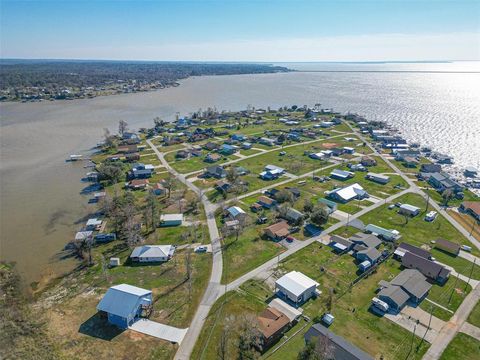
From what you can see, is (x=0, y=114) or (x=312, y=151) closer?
(x=312, y=151)

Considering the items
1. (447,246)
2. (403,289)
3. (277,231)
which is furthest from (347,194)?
(403,289)

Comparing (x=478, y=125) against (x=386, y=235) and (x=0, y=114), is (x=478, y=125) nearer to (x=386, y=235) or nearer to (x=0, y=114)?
(x=386, y=235)

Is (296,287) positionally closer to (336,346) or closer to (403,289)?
(336,346)

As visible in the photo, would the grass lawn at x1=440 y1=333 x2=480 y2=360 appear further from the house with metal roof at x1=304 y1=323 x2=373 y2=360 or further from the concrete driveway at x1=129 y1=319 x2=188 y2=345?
the concrete driveway at x1=129 y1=319 x2=188 y2=345

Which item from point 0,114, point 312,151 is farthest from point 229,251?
point 0,114

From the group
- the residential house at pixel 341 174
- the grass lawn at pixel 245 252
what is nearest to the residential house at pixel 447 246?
the grass lawn at pixel 245 252

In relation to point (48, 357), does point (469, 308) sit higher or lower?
lower

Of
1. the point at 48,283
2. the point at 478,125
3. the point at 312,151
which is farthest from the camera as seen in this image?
the point at 478,125
